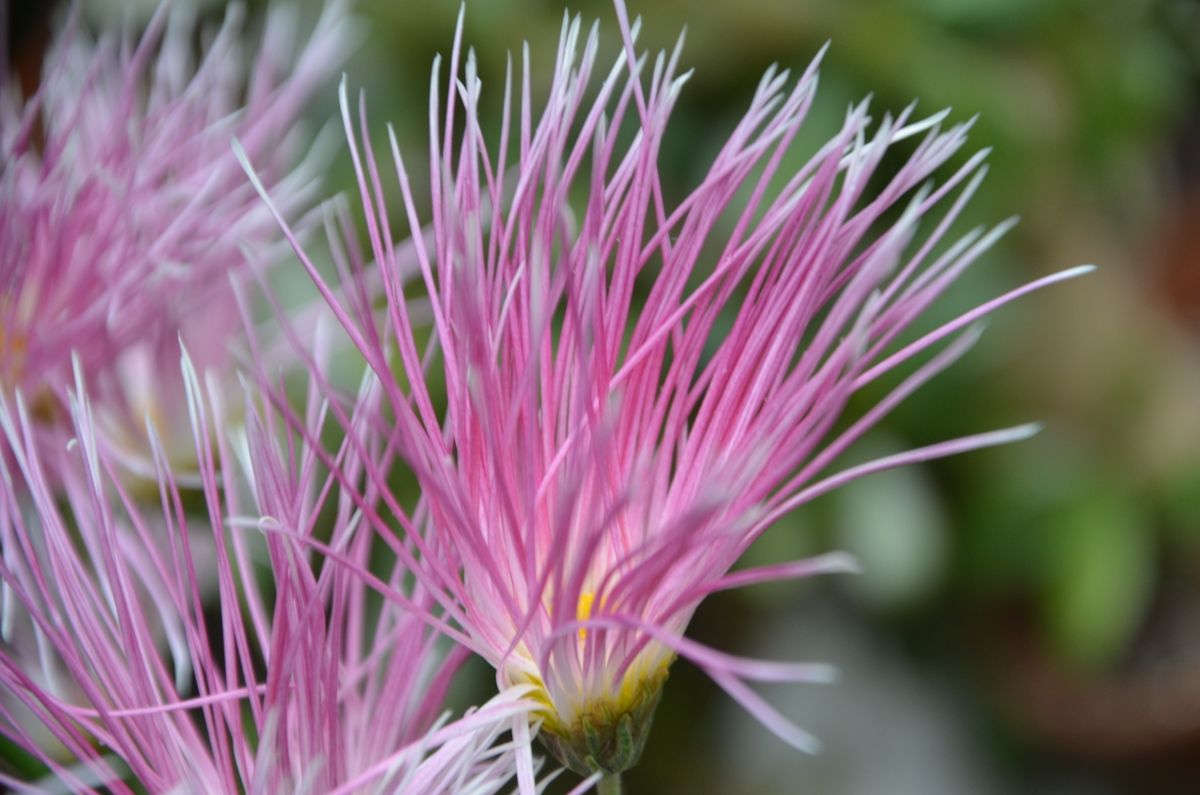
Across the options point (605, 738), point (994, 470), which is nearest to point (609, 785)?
point (605, 738)

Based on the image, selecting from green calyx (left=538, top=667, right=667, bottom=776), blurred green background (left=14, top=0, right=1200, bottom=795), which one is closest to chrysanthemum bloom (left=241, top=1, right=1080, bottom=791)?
green calyx (left=538, top=667, right=667, bottom=776)

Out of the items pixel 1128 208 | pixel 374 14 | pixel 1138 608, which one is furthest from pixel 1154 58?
pixel 374 14

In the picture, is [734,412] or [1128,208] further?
[1128,208]

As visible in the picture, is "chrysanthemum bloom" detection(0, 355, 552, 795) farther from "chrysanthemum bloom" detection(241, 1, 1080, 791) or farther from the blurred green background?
the blurred green background

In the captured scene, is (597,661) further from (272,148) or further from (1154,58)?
(1154,58)

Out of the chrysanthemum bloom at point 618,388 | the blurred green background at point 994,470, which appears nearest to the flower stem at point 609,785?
the chrysanthemum bloom at point 618,388

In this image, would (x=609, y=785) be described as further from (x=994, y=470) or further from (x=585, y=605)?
(x=994, y=470)

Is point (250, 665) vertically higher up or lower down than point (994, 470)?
higher up
